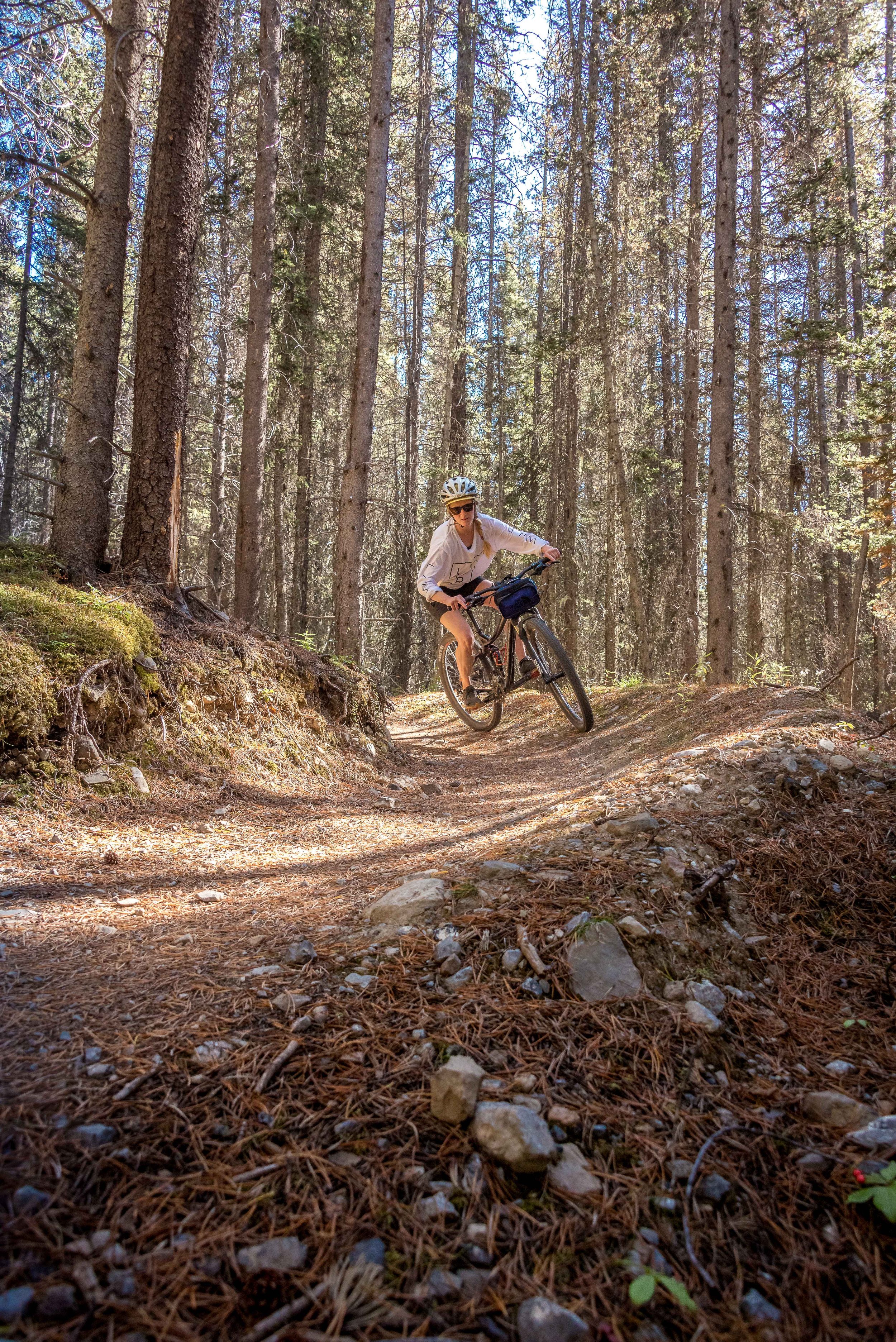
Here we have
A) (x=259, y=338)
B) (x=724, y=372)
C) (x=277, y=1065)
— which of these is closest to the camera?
(x=277, y=1065)

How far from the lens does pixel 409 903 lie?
269 cm

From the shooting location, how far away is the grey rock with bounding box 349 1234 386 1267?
1292 mm

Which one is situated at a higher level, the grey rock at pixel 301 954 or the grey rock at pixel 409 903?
the grey rock at pixel 409 903

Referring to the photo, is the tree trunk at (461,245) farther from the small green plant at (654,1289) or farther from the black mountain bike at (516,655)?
the small green plant at (654,1289)

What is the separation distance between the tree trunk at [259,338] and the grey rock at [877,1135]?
9092mm

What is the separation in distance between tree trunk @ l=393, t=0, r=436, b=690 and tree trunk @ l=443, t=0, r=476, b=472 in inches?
26.4

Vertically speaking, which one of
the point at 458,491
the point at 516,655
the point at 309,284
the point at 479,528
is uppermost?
the point at 309,284

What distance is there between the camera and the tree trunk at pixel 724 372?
8.48 m

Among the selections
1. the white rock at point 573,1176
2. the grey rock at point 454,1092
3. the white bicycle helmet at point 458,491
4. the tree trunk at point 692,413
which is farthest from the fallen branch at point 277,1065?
the tree trunk at point 692,413

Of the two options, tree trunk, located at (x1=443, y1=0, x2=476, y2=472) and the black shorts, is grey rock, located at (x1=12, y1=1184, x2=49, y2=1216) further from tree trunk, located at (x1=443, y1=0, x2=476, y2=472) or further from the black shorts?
tree trunk, located at (x1=443, y1=0, x2=476, y2=472)

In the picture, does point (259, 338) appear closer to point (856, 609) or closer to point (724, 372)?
point (724, 372)

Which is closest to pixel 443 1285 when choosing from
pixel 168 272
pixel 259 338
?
pixel 168 272

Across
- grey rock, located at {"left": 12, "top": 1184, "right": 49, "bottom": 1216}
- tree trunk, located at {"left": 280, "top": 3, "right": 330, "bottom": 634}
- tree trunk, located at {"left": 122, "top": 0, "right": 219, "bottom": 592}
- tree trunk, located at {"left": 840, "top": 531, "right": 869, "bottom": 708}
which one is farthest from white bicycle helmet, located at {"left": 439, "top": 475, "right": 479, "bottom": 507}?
tree trunk, located at {"left": 840, "top": 531, "right": 869, "bottom": 708}

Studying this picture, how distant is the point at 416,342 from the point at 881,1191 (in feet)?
57.4
